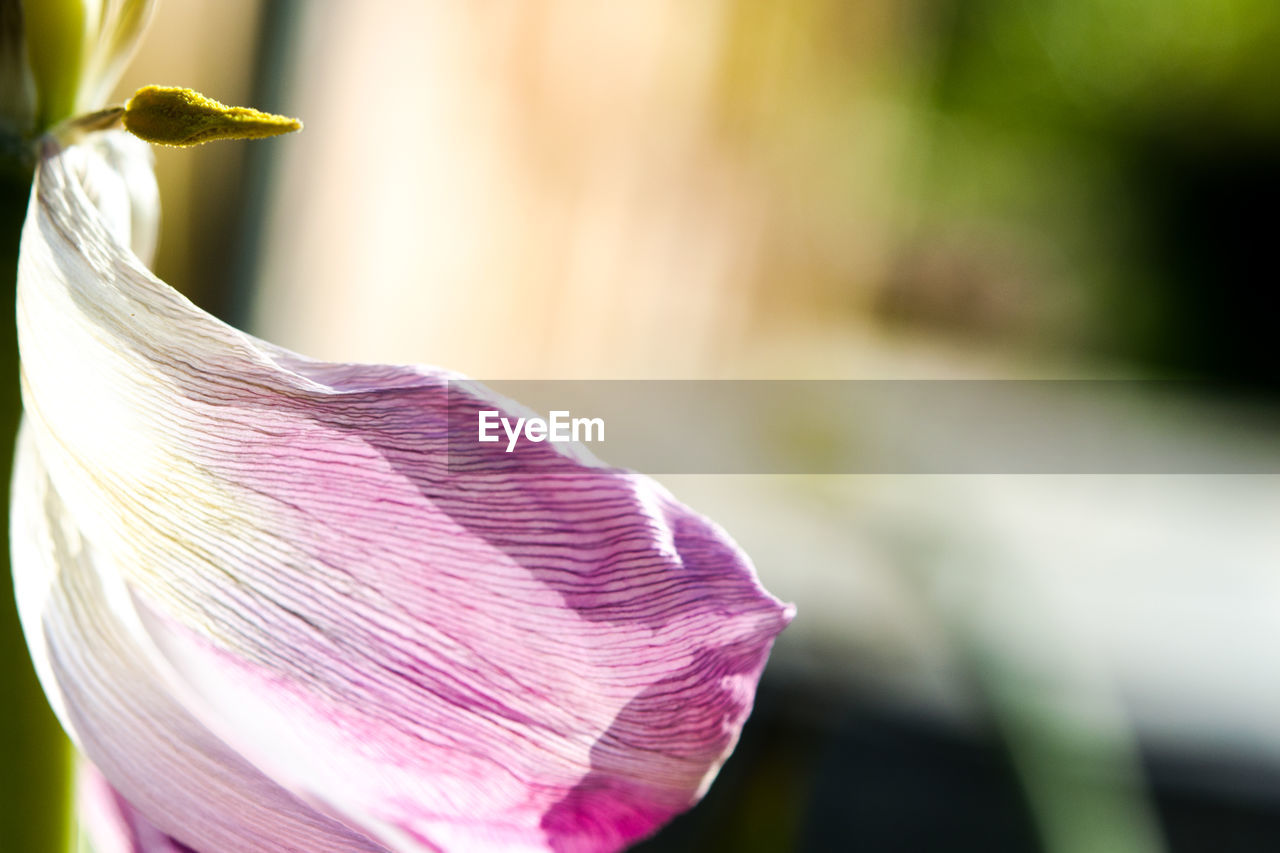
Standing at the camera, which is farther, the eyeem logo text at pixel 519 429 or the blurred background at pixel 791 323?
the blurred background at pixel 791 323

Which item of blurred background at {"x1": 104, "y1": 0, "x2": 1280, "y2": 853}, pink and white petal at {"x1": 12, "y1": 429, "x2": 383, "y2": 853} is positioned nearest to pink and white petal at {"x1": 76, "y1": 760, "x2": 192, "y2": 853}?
pink and white petal at {"x1": 12, "y1": 429, "x2": 383, "y2": 853}

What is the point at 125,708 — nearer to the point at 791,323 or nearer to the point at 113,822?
the point at 113,822

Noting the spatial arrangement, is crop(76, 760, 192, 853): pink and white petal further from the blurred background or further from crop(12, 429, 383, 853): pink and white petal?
the blurred background

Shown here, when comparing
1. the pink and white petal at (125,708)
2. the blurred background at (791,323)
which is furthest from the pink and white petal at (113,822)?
the blurred background at (791,323)

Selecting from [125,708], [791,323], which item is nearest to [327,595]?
[125,708]

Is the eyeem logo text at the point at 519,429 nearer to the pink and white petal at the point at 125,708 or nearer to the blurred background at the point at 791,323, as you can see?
the pink and white petal at the point at 125,708
